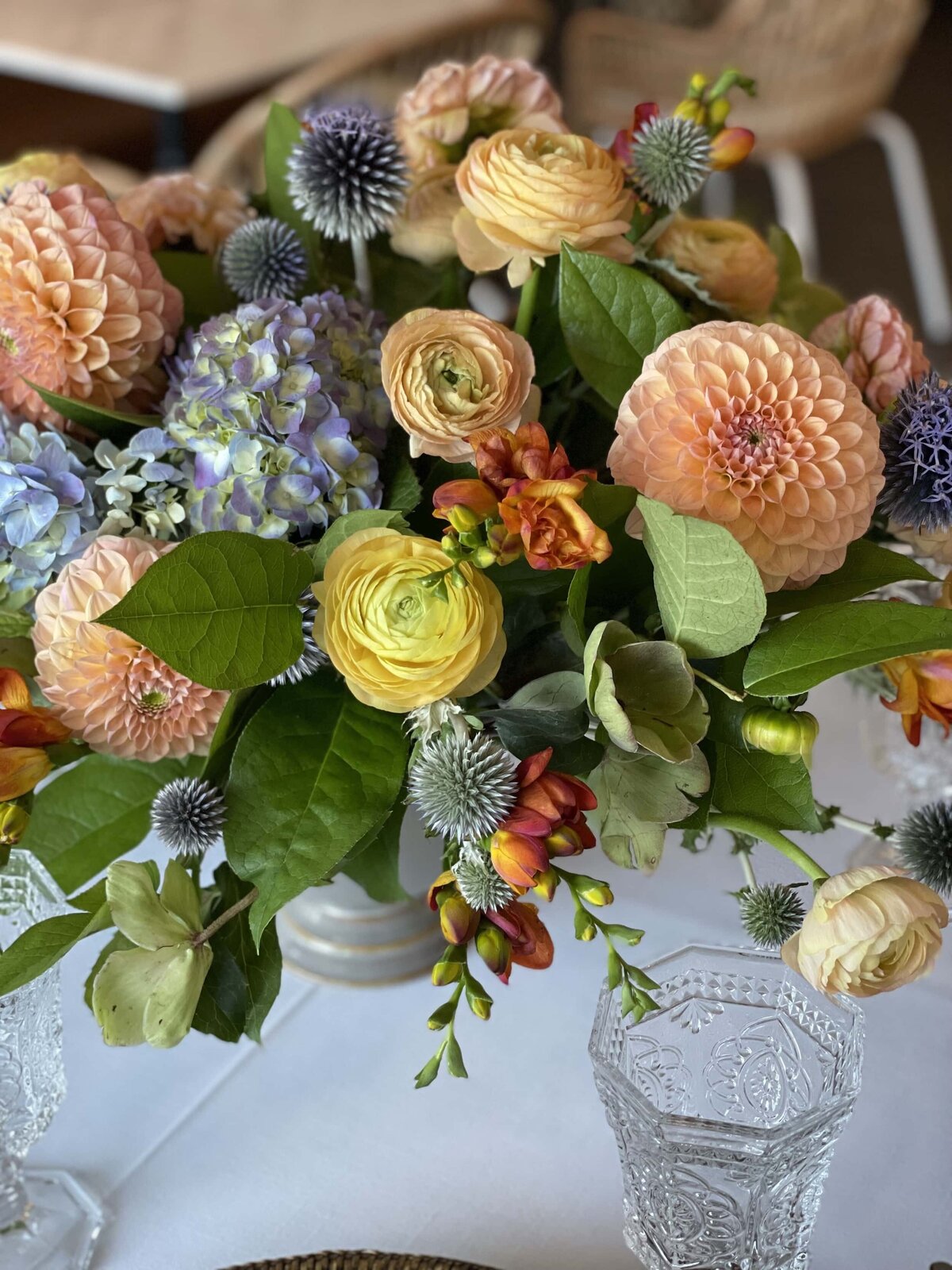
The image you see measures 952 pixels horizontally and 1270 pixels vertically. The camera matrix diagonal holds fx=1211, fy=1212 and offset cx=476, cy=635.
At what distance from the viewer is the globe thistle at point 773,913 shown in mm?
463

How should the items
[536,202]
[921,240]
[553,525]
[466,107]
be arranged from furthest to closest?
[921,240] < [466,107] < [536,202] < [553,525]

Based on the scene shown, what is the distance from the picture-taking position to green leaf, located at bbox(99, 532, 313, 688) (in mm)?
397

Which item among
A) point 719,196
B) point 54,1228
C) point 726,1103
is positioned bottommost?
point 719,196

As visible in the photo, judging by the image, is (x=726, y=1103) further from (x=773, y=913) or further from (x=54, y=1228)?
(x=54, y=1228)

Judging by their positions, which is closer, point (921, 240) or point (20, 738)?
point (20, 738)

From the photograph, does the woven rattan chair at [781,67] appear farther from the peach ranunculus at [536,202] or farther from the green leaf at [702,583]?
the green leaf at [702,583]

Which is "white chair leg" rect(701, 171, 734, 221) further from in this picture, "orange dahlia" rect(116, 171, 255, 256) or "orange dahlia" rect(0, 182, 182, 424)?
"orange dahlia" rect(0, 182, 182, 424)

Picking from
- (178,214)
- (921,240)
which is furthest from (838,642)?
(921,240)

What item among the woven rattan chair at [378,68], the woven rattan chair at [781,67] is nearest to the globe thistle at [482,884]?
the woven rattan chair at [378,68]

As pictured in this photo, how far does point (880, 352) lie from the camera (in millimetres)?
534

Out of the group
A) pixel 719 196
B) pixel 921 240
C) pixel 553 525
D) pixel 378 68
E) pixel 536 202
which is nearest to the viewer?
pixel 553 525

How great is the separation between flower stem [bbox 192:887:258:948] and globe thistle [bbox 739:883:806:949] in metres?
0.19

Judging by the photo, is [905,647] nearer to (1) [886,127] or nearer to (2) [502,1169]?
(2) [502,1169]

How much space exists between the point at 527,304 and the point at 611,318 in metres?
0.06
